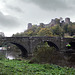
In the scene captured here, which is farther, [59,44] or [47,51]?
[59,44]

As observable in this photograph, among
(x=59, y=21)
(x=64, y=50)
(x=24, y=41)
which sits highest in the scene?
(x=59, y=21)

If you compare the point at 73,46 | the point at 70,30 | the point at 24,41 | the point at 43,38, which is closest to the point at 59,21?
the point at 70,30

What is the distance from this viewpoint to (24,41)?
118 feet

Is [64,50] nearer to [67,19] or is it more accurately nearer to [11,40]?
[11,40]

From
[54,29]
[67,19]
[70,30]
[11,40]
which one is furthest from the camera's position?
[67,19]

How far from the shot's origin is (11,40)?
33.1 meters

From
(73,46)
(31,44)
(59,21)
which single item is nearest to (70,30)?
(59,21)

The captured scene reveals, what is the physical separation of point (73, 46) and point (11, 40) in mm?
40109

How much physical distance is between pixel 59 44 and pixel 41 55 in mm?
32587

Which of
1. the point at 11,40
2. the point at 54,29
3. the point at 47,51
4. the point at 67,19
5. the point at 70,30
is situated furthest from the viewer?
the point at 67,19

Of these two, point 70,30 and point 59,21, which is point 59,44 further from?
point 59,21

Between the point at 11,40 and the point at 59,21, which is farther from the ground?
the point at 59,21

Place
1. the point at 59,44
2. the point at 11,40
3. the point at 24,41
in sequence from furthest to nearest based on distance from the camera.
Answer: the point at 59,44
the point at 24,41
the point at 11,40

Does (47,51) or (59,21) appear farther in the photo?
(59,21)
